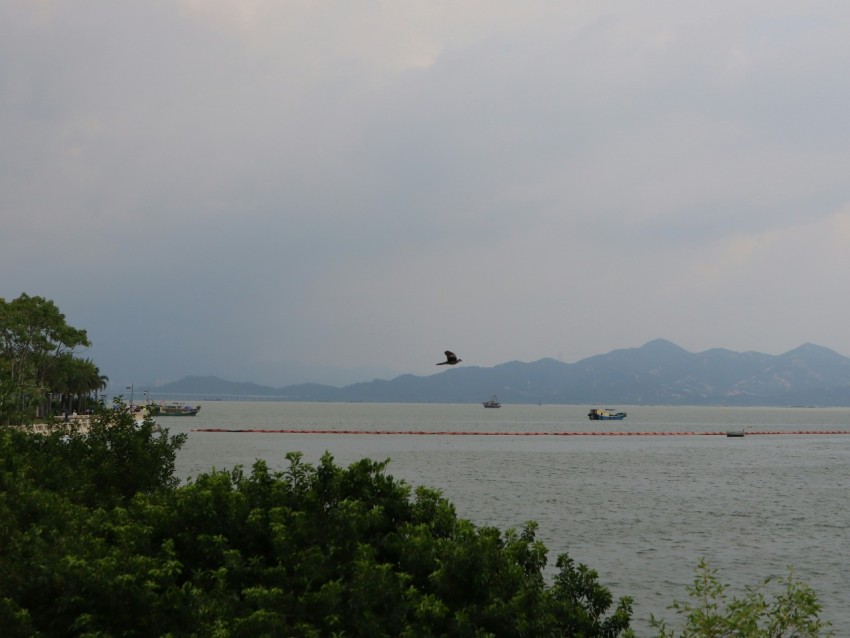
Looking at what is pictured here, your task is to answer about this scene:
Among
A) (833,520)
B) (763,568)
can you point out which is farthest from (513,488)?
(763,568)

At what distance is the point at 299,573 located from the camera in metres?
17.4

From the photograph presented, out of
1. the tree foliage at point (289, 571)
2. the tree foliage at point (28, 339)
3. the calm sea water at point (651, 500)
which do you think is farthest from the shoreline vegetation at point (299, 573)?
the tree foliage at point (28, 339)

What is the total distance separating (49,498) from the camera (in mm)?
23547

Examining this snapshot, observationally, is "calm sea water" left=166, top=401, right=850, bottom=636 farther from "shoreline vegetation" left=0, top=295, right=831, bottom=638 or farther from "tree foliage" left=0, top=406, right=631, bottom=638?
"tree foliage" left=0, top=406, right=631, bottom=638

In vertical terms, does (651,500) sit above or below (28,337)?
below

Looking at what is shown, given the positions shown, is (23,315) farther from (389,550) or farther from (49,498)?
(389,550)

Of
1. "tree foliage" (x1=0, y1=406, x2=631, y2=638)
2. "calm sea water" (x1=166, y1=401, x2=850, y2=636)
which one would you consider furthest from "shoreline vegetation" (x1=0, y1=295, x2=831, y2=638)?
"calm sea water" (x1=166, y1=401, x2=850, y2=636)

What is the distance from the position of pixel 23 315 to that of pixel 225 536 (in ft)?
374

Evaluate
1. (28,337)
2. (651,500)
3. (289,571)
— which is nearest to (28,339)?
(28,337)

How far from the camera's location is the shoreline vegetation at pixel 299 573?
1591cm

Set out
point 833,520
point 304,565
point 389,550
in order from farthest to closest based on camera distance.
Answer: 1. point 833,520
2. point 389,550
3. point 304,565

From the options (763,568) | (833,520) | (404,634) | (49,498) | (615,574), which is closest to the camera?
(404,634)

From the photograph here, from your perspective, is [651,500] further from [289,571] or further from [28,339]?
[28,339]

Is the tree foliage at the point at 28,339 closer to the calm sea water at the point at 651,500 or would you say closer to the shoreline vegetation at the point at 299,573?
the calm sea water at the point at 651,500
